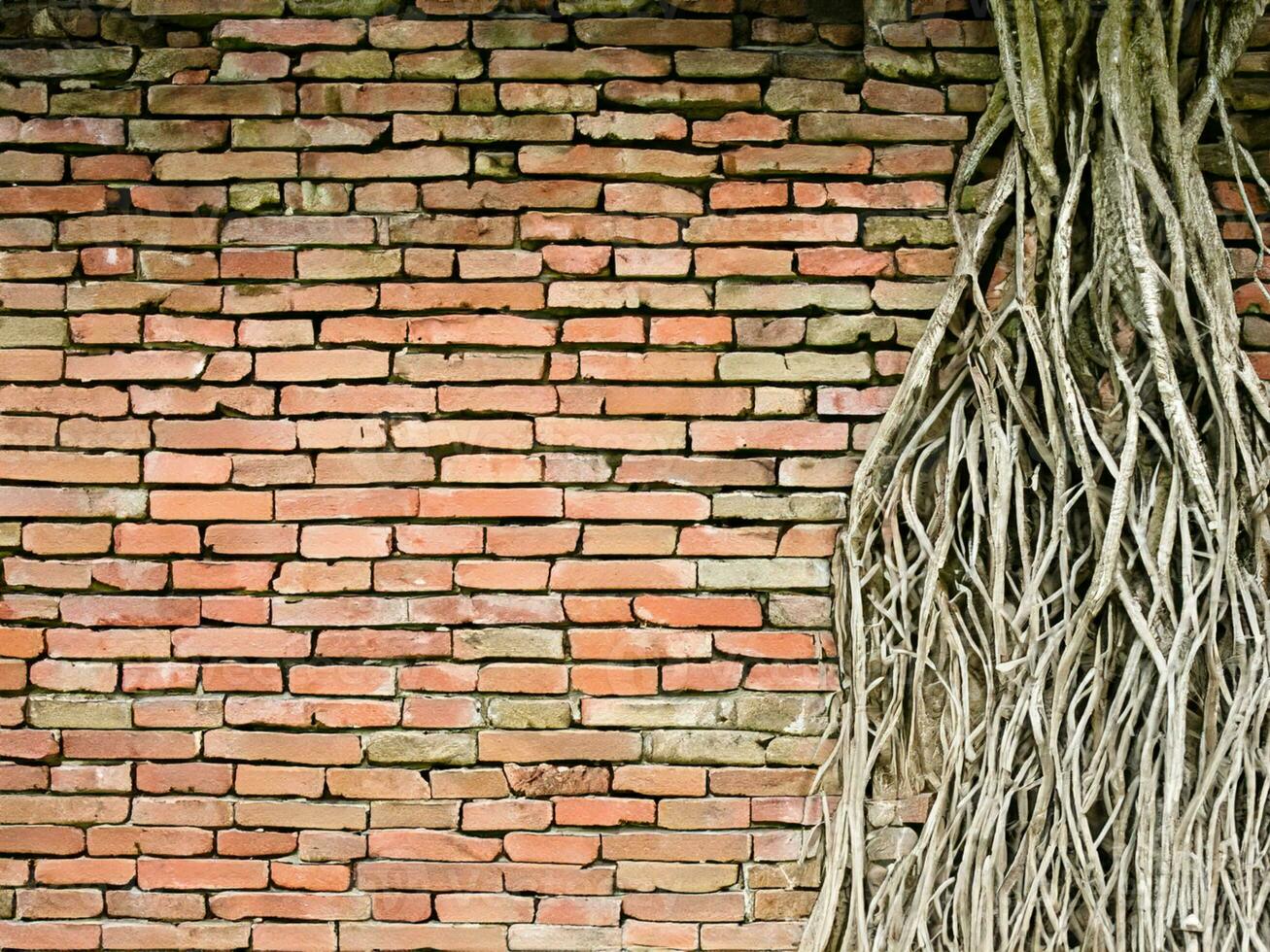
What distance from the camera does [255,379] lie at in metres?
2.05

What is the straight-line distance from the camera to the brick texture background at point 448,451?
79.5 inches

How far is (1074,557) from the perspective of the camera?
199 cm

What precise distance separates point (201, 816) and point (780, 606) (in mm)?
1315

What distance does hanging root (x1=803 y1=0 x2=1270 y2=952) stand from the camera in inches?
73.4

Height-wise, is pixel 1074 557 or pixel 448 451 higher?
pixel 448 451

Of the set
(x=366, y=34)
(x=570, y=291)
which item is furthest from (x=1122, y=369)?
(x=366, y=34)

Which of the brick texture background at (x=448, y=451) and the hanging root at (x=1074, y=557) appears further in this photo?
the brick texture background at (x=448, y=451)

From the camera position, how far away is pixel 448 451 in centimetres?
205

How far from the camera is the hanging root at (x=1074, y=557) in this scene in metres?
1.86

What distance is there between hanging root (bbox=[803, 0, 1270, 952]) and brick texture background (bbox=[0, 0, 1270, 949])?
5.0 inches

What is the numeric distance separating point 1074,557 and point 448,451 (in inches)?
52.7

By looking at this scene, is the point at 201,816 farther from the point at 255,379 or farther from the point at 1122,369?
the point at 1122,369

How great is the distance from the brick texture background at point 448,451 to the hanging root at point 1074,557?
0.13 m

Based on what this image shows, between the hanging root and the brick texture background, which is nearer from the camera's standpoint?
the hanging root
